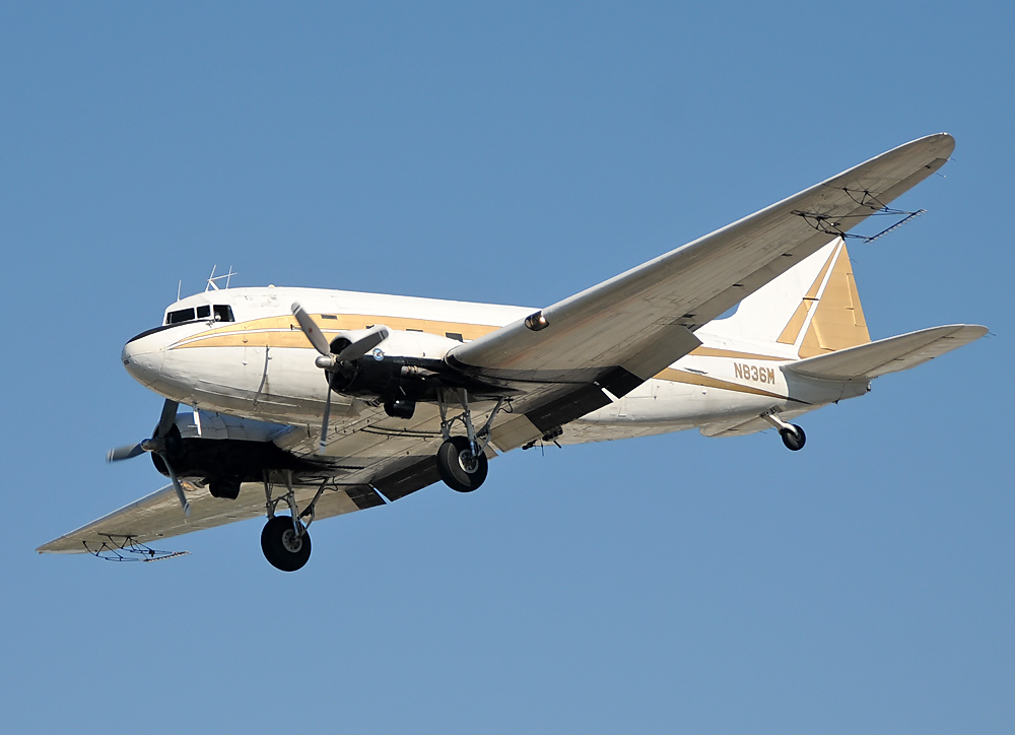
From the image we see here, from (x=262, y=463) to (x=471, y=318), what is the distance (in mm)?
5183

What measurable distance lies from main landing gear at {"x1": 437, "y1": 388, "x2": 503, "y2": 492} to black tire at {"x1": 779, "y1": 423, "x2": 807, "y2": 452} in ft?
24.0

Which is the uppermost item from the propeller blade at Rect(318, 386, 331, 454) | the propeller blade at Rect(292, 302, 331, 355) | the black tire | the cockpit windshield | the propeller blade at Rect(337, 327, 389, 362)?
the cockpit windshield

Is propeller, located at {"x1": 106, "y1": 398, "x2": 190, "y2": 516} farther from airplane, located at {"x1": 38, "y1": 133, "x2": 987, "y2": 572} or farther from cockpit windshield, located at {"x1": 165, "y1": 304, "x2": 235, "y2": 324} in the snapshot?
cockpit windshield, located at {"x1": 165, "y1": 304, "x2": 235, "y2": 324}

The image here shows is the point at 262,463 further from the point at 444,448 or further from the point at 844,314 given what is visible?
the point at 844,314

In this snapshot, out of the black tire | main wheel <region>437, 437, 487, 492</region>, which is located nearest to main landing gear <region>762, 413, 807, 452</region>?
the black tire

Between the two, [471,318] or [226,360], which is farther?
[471,318]

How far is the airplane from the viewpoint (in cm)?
2147

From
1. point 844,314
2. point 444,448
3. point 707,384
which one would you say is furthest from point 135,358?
point 844,314

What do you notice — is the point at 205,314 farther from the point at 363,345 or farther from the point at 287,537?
the point at 287,537

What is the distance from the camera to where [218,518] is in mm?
29828

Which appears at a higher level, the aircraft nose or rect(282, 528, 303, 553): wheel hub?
the aircraft nose

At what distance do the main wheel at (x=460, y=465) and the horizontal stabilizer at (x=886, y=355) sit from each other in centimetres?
805

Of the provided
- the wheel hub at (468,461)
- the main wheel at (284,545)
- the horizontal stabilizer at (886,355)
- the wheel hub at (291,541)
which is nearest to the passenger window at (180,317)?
the wheel hub at (468,461)

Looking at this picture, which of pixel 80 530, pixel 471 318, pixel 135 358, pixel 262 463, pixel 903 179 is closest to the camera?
pixel 903 179
